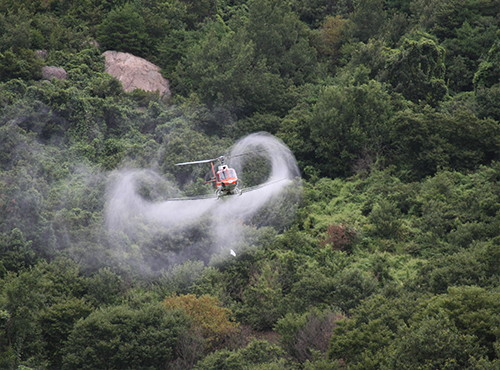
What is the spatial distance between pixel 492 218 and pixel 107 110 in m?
28.2

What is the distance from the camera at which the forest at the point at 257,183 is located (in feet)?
99.2

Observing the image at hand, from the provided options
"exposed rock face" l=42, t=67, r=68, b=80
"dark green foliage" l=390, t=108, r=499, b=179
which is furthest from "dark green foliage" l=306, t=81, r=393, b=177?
"exposed rock face" l=42, t=67, r=68, b=80

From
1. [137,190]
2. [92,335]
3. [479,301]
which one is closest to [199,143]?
[137,190]

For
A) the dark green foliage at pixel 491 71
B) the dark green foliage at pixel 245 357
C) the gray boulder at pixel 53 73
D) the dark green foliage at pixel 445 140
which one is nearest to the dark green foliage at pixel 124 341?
the dark green foliage at pixel 245 357

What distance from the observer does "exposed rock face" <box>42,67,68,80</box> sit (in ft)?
166

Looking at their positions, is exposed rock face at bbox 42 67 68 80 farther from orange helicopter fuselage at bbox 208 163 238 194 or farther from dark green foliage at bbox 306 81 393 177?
orange helicopter fuselage at bbox 208 163 238 194

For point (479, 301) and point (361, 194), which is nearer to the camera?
point (479, 301)

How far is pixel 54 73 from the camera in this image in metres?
50.9

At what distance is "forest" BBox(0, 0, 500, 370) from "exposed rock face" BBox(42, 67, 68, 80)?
2.88ft

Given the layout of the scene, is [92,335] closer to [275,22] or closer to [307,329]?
[307,329]

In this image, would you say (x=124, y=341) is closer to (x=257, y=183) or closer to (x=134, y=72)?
(x=257, y=183)

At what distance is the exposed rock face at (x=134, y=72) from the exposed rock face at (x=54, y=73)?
4270 millimetres

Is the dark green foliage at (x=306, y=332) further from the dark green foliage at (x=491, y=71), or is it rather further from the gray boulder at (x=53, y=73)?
the gray boulder at (x=53, y=73)

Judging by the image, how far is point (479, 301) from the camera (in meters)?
26.2
